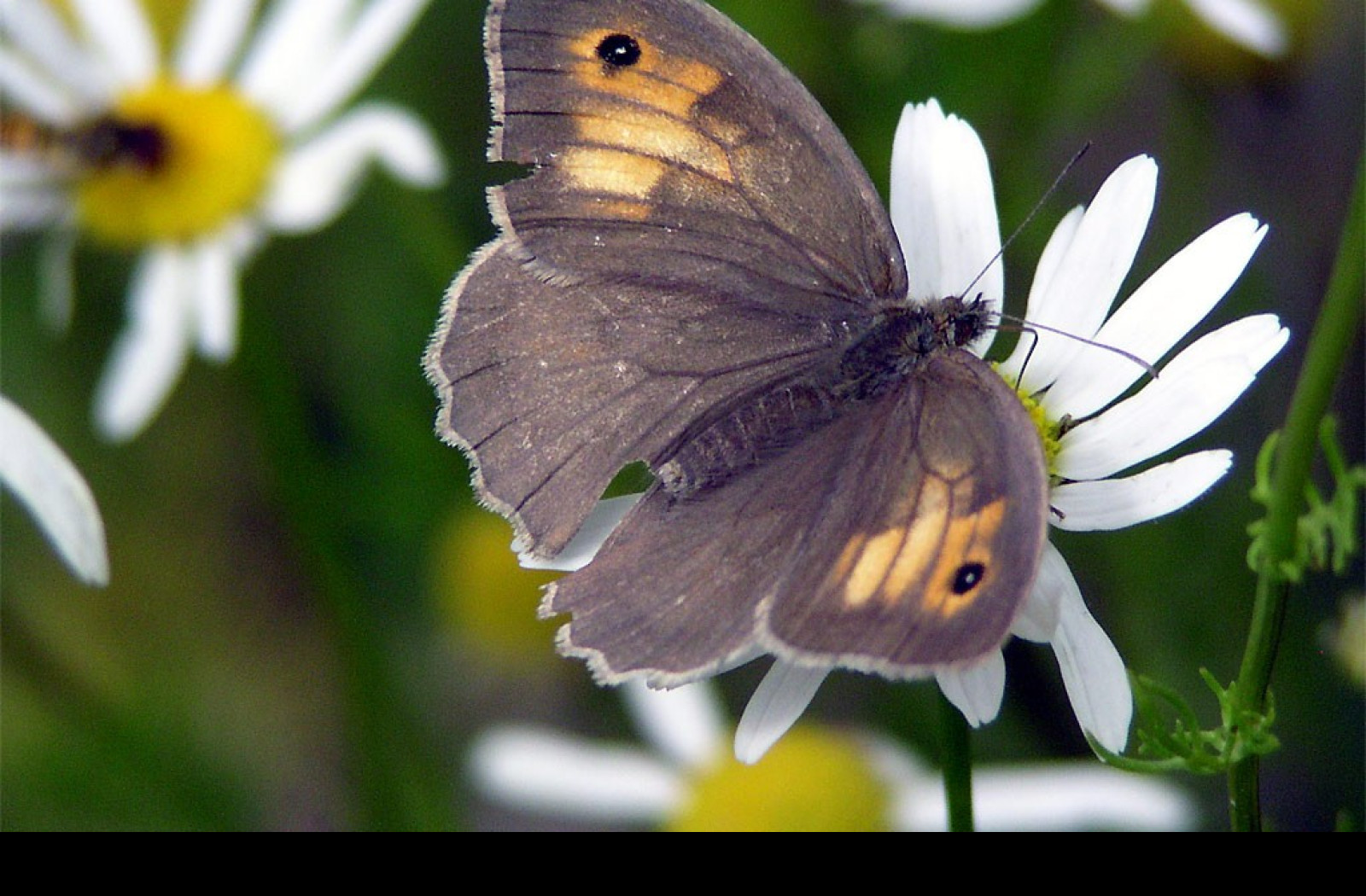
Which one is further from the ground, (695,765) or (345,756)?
(695,765)

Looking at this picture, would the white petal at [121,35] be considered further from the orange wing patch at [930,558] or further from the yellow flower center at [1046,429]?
the orange wing patch at [930,558]

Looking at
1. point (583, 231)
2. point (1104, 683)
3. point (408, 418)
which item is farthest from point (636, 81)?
point (408, 418)

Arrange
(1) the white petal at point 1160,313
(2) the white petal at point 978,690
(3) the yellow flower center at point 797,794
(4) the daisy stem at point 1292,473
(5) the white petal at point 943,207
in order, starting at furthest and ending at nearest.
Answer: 1. (3) the yellow flower center at point 797,794
2. (5) the white petal at point 943,207
3. (1) the white petal at point 1160,313
4. (2) the white petal at point 978,690
5. (4) the daisy stem at point 1292,473

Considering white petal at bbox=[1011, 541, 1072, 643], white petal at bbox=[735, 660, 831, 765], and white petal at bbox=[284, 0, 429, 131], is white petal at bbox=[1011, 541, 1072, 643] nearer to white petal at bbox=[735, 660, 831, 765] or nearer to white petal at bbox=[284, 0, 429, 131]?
white petal at bbox=[735, 660, 831, 765]

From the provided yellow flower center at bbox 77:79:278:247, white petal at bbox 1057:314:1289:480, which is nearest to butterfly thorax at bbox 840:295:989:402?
white petal at bbox 1057:314:1289:480

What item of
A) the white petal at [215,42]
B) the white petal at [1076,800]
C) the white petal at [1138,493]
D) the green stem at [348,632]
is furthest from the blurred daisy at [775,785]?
the white petal at [215,42]
